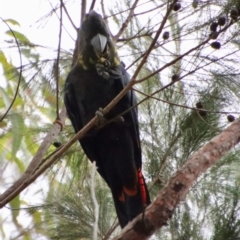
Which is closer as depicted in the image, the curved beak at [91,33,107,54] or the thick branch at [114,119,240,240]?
the thick branch at [114,119,240,240]

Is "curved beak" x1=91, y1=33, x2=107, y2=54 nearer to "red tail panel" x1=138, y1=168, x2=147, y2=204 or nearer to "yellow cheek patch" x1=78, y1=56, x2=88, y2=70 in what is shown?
"yellow cheek patch" x1=78, y1=56, x2=88, y2=70

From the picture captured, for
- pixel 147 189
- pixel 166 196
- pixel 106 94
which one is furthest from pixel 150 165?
pixel 166 196

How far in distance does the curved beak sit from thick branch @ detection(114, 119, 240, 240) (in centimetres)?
62

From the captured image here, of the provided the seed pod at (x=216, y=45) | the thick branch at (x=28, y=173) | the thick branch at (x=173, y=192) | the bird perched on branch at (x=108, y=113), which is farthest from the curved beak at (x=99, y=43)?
the thick branch at (x=173, y=192)

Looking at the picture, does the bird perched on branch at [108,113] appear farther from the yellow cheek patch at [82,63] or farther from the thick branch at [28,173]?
the thick branch at [28,173]

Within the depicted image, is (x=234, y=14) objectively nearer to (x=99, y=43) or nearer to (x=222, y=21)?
(x=222, y=21)

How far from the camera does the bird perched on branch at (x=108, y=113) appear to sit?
1979 millimetres

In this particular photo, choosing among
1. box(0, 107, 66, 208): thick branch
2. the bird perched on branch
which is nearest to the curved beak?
the bird perched on branch

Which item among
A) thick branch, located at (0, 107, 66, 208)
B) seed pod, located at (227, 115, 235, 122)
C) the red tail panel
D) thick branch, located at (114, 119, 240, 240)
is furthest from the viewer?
the red tail panel

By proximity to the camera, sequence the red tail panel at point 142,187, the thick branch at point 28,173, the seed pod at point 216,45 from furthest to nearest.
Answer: the red tail panel at point 142,187, the seed pod at point 216,45, the thick branch at point 28,173

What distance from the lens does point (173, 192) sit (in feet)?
4.44

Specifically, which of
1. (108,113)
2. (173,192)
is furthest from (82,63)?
(173,192)

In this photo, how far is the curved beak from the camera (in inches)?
78.3

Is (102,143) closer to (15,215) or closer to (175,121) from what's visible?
(175,121)
